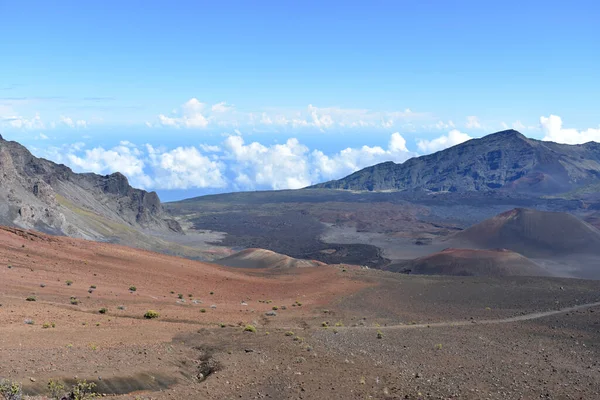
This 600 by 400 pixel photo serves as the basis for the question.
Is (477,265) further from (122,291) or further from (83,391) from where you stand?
(83,391)

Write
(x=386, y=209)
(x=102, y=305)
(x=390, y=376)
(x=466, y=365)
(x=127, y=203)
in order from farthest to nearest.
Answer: (x=386, y=209) → (x=127, y=203) → (x=102, y=305) → (x=466, y=365) → (x=390, y=376)

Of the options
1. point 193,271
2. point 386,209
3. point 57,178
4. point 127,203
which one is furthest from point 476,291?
point 386,209

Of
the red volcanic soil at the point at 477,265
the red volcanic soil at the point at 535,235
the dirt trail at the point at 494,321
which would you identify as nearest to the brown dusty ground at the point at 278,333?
the dirt trail at the point at 494,321

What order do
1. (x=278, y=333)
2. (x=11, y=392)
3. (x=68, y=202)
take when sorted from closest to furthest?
(x=11, y=392), (x=278, y=333), (x=68, y=202)

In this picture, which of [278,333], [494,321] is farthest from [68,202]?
[494,321]

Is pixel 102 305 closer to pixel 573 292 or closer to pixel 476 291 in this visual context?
pixel 476 291

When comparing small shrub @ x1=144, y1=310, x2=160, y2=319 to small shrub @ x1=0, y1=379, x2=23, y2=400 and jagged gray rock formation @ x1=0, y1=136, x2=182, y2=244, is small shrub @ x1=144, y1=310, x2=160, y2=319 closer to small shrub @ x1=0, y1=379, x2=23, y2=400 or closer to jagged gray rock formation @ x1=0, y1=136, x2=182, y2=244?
small shrub @ x1=0, y1=379, x2=23, y2=400

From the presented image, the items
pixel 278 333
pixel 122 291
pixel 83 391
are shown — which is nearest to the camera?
pixel 83 391
